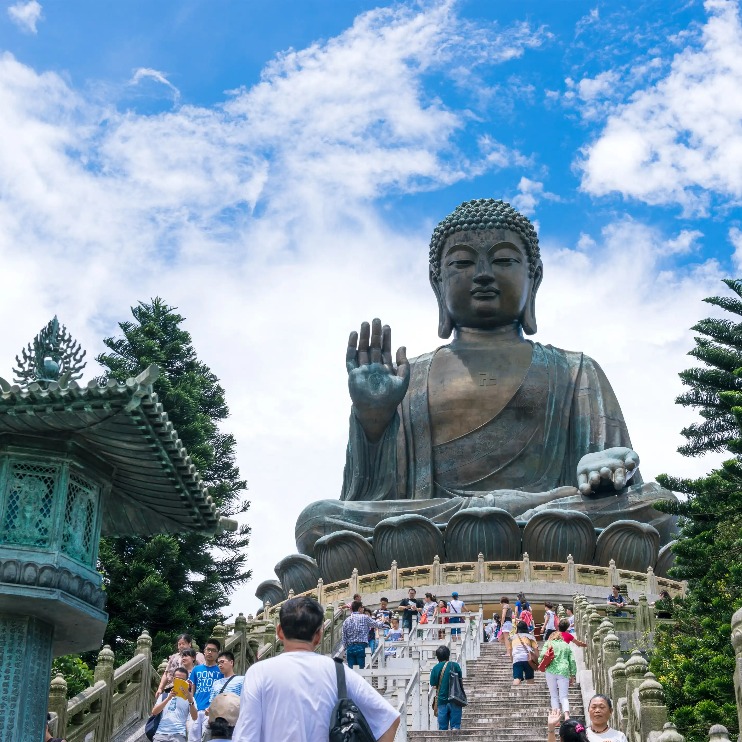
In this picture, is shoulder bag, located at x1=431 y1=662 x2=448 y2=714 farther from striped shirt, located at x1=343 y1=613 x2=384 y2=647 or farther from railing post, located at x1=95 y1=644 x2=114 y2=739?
railing post, located at x1=95 y1=644 x2=114 y2=739

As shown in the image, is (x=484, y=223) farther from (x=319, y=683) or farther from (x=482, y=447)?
(x=319, y=683)

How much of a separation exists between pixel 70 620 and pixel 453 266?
1816 cm

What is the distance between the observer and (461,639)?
12945 mm

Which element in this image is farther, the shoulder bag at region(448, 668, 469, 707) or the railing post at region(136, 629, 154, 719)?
the railing post at region(136, 629, 154, 719)

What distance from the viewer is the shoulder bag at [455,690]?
957cm

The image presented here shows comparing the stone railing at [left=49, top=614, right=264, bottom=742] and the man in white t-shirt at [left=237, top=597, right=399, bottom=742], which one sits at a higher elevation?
the stone railing at [left=49, top=614, right=264, bottom=742]

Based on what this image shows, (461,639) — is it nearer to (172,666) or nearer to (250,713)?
(172,666)


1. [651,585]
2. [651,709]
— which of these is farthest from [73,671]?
[651,709]

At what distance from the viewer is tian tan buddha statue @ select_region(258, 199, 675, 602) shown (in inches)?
829

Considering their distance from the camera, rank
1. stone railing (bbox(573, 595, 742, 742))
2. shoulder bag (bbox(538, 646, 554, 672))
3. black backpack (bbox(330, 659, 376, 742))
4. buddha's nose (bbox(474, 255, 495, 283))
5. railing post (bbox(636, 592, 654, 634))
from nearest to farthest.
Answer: black backpack (bbox(330, 659, 376, 742)), stone railing (bbox(573, 595, 742, 742)), shoulder bag (bbox(538, 646, 554, 672)), railing post (bbox(636, 592, 654, 634)), buddha's nose (bbox(474, 255, 495, 283))

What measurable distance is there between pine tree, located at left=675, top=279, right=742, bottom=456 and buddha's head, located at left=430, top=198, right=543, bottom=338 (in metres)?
7.88

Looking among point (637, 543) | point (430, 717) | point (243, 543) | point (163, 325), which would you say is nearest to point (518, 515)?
point (637, 543)

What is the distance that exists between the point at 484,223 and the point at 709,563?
12.1 m

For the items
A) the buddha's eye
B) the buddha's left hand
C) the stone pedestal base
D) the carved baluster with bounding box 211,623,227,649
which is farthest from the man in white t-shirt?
the buddha's eye
